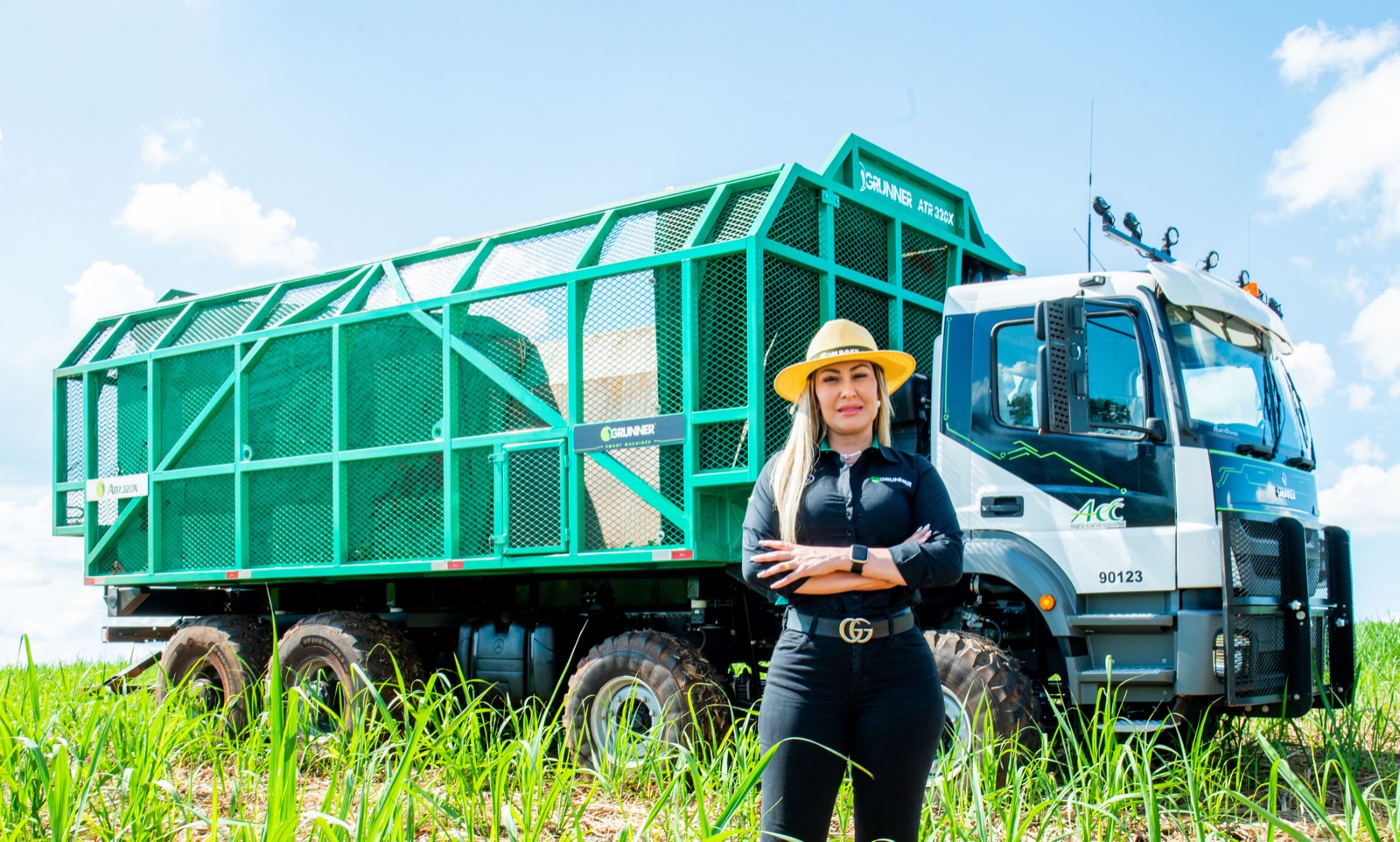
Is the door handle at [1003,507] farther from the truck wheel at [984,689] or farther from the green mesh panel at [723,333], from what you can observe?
the green mesh panel at [723,333]

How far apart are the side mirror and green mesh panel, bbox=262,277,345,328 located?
17.1 ft

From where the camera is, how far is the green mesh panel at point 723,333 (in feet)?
21.1

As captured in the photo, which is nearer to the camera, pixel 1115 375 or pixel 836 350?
pixel 836 350

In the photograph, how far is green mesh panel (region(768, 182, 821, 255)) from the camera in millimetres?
6613

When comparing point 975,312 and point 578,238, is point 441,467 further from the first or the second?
point 975,312

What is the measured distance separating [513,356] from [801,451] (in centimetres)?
409

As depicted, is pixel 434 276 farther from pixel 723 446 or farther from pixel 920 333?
pixel 920 333

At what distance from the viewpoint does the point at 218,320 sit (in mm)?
9359

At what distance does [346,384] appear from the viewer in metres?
8.13

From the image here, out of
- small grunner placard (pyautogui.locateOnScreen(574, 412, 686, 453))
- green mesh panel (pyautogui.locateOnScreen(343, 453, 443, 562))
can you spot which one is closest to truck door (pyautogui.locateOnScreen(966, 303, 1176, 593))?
small grunner placard (pyautogui.locateOnScreen(574, 412, 686, 453))

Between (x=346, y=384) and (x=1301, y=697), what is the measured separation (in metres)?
5.80

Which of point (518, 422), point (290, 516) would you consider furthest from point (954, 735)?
point (290, 516)

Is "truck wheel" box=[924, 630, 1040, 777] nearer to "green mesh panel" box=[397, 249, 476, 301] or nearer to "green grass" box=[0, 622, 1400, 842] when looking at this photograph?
"green grass" box=[0, 622, 1400, 842]

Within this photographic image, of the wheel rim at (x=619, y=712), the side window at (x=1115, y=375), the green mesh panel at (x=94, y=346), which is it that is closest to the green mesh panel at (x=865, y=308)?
the side window at (x=1115, y=375)
